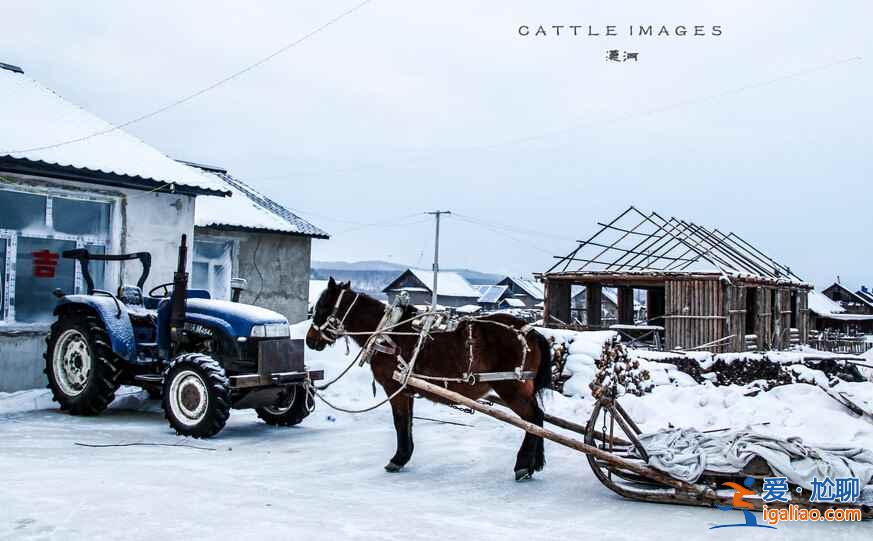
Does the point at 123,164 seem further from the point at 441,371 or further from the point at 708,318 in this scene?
the point at 708,318

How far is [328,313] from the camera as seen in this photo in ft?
27.9

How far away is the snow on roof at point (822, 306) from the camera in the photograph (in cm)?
5370

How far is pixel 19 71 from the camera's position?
49.7 ft

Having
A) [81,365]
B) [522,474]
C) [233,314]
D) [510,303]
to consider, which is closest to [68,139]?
[81,365]

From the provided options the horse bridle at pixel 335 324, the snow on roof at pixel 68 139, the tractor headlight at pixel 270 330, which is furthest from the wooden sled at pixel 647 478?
the snow on roof at pixel 68 139

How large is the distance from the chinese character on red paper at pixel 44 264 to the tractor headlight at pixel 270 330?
173 inches

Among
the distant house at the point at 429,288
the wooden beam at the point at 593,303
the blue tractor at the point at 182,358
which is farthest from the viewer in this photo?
the distant house at the point at 429,288

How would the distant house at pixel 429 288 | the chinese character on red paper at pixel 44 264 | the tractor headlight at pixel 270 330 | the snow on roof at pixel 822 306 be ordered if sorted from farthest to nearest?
the distant house at pixel 429 288
the snow on roof at pixel 822 306
the chinese character on red paper at pixel 44 264
the tractor headlight at pixel 270 330

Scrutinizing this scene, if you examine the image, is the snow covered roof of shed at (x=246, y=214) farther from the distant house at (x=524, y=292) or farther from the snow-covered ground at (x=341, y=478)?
the distant house at (x=524, y=292)

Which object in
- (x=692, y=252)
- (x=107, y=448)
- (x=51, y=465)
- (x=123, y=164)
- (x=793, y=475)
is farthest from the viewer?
(x=692, y=252)

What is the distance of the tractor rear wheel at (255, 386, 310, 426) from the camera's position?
1027 cm

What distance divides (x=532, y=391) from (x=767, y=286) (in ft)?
67.6

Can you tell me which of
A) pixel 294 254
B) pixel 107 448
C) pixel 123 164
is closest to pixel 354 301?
pixel 107 448

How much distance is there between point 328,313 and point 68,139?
6.69m
